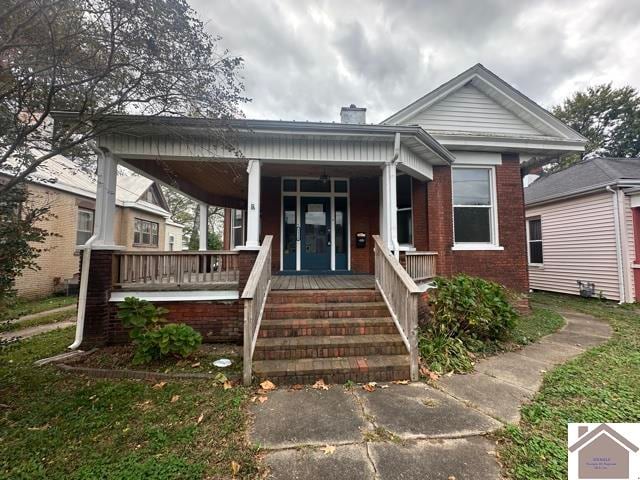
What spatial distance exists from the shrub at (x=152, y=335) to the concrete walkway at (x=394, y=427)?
5.28ft

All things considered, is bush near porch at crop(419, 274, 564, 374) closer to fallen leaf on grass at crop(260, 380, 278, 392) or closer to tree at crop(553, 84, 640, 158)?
fallen leaf on grass at crop(260, 380, 278, 392)

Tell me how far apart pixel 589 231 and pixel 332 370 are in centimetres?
1056

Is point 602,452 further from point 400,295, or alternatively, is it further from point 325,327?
point 325,327

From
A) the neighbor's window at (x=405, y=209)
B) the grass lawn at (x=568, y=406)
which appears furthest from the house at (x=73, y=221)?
the grass lawn at (x=568, y=406)

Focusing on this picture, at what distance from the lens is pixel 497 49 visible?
408 inches

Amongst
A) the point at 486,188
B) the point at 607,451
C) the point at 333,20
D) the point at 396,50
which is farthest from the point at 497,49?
the point at 607,451

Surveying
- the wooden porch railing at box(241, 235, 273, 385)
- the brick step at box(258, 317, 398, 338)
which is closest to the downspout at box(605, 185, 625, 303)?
the brick step at box(258, 317, 398, 338)

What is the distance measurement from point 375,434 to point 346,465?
0.46 metres

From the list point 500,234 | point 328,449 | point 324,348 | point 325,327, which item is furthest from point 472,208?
point 328,449

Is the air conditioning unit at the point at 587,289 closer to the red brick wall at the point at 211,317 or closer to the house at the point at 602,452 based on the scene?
the house at the point at 602,452

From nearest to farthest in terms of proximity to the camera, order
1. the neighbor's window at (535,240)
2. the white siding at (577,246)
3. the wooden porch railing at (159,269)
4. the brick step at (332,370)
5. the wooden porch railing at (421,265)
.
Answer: the brick step at (332,370), the wooden porch railing at (159,269), the wooden porch railing at (421,265), the white siding at (577,246), the neighbor's window at (535,240)

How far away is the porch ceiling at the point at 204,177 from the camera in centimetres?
547

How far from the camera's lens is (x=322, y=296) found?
4.66 m

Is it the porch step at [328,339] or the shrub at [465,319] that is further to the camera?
the shrub at [465,319]
